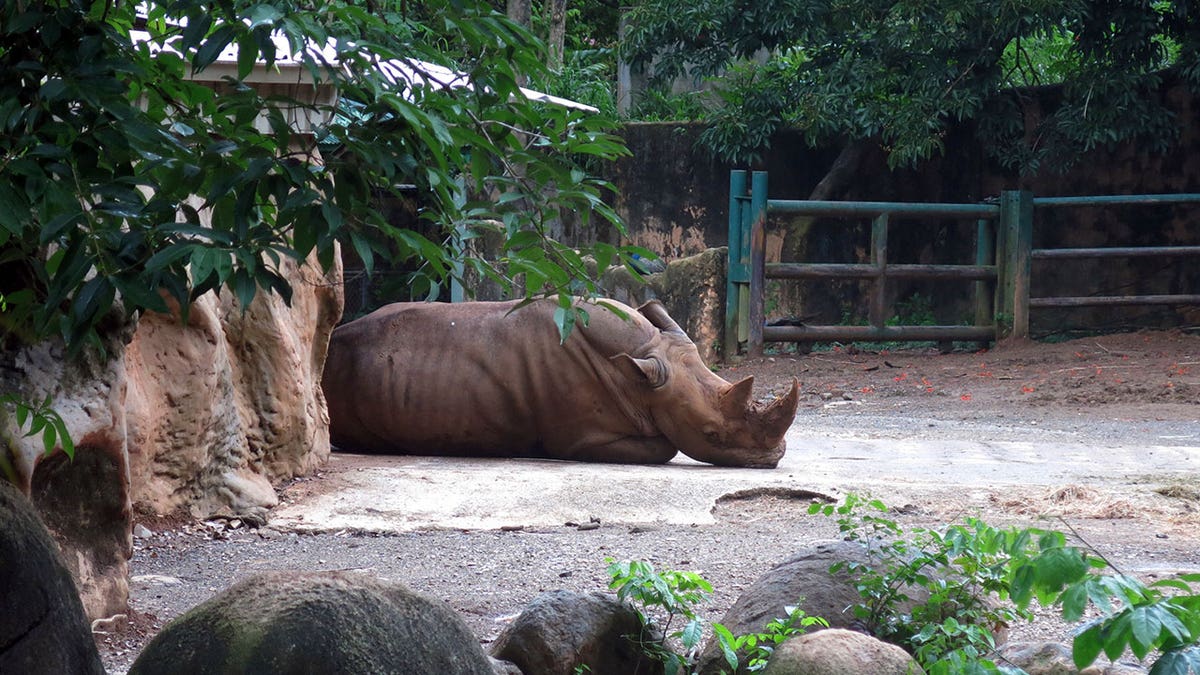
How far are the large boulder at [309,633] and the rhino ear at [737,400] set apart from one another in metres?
4.22

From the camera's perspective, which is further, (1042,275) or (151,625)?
(1042,275)

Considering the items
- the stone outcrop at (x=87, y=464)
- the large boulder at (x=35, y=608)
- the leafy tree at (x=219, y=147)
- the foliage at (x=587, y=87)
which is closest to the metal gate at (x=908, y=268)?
the foliage at (x=587, y=87)

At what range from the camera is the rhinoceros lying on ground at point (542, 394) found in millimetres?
6352

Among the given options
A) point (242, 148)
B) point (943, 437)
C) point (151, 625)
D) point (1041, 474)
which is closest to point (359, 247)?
point (242, 148)

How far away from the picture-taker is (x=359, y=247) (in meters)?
2.05

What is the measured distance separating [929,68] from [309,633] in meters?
10.9

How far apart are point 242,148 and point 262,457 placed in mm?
3389

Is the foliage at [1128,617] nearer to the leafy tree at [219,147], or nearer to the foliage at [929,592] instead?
the foliage at [929,592]

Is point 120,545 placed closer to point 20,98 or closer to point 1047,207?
point 20,98

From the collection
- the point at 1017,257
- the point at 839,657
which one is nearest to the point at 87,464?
the point at 839,657

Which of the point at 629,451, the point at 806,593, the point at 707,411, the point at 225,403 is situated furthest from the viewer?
the point at 629,451

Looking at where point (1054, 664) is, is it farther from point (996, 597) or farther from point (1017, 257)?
point (1017, 257)

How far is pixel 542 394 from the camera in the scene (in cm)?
651

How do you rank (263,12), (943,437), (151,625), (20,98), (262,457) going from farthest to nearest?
(943,437)
(262,457)
(151,625)
(20,98)
(263,12)
